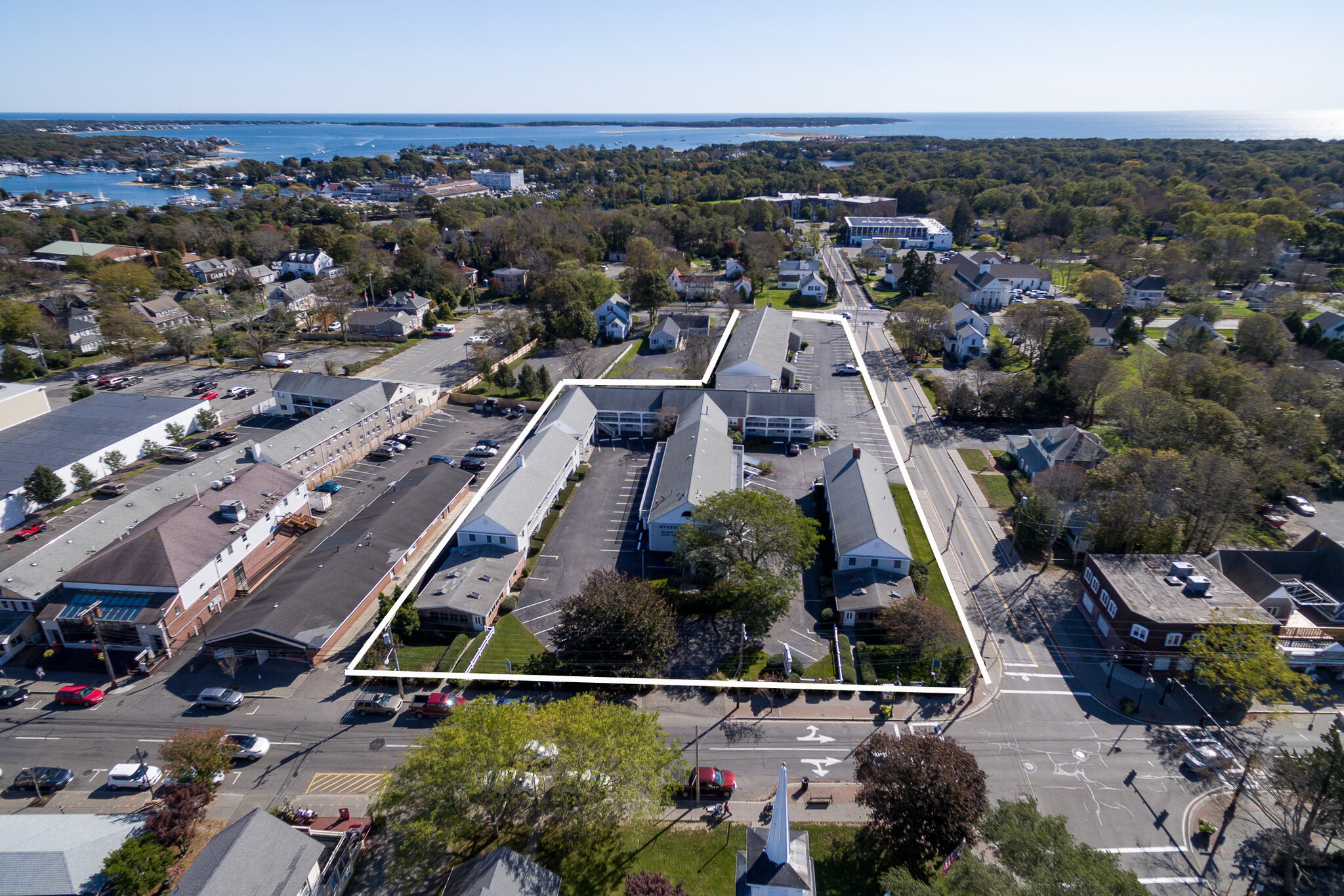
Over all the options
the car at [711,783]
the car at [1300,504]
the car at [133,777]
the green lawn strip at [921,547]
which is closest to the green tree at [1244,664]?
the green lawn strip at [921,547]

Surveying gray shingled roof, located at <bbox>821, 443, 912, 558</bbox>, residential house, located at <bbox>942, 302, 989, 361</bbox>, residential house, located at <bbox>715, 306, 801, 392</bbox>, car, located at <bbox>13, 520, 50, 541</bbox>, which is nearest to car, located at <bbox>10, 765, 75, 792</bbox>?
car, located at <bbox>13, 520, 50, 541</bbox>

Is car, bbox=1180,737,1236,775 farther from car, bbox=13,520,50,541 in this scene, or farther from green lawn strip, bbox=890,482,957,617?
car, bbox=13,520,50,541

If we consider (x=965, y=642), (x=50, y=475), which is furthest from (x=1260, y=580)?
(x=50, y=475)

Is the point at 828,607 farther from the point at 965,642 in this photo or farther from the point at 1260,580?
the point at 1260,580

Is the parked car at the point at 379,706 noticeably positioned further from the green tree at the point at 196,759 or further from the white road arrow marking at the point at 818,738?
the white road arrow marking at the point at 818,738

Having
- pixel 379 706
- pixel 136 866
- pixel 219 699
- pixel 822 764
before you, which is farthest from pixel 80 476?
pixel 822 764

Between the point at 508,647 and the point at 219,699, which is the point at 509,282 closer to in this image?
the point at 508,647
